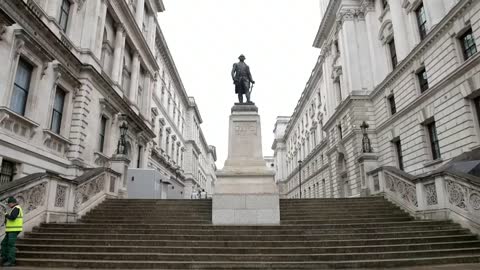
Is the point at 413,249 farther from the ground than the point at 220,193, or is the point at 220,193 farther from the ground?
the point at 220,193

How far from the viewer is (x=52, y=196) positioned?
1022cm

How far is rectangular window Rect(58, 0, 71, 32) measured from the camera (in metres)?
17.2

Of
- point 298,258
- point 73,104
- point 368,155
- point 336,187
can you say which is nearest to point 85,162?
point 73,104

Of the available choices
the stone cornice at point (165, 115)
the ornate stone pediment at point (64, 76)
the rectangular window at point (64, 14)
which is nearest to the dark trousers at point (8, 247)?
the ornate stone pediment at point (64, 76)

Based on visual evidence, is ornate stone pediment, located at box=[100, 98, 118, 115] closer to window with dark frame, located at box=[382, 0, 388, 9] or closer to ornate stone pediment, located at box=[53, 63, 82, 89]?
ornate stone pediment, located at box=[53, 63, 82, 89]

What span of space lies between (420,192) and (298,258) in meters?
6.39

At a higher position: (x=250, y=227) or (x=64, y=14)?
(x=64, y=14)

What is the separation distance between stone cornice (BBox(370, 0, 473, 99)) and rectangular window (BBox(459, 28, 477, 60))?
980 mm

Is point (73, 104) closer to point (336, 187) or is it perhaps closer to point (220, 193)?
point (220, 193)

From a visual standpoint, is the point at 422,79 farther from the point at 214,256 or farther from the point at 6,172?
the point at 6,172

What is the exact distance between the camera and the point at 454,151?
16.0m

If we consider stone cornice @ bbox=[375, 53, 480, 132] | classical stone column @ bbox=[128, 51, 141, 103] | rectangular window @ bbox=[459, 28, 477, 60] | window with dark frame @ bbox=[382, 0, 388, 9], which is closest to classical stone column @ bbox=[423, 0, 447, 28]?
rectangular window @ bbox=[459, 28, 477, 60]

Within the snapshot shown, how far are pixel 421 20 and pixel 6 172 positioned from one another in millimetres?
23819

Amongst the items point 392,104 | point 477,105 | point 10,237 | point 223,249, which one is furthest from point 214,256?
point 392,104
